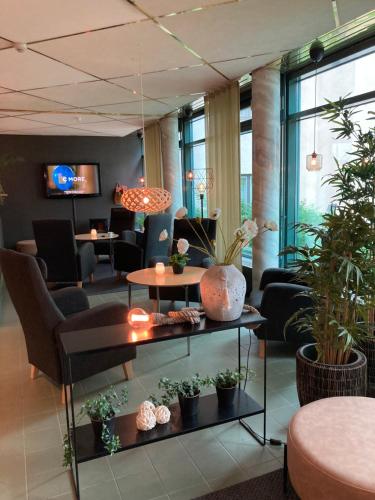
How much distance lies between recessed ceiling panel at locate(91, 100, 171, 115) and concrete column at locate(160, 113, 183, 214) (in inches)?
23.2

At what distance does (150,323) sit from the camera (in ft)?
6.84

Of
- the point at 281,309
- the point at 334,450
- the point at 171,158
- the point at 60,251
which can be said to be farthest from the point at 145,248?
the point at 334,450

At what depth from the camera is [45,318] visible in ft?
8.38

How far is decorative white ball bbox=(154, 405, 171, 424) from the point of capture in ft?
6.84

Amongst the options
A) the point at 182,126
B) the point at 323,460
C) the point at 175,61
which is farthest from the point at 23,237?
the point at 323,460

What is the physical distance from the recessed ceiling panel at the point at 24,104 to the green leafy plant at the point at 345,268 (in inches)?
171

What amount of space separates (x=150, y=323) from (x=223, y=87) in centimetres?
399

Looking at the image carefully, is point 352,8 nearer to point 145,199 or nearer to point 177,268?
point 145,199

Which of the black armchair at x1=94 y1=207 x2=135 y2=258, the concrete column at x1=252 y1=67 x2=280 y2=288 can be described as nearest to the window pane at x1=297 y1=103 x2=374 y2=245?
the concrete column at x1=252 y1=67 x2=280 y2=288

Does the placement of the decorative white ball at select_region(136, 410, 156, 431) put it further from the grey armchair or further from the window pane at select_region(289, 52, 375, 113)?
the window pane at select_region(289, 52, 375, 113)

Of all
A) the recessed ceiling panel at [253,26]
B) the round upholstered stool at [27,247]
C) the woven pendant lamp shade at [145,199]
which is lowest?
the round upholstered stool at [27,247]

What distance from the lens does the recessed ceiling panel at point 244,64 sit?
12.9 feet

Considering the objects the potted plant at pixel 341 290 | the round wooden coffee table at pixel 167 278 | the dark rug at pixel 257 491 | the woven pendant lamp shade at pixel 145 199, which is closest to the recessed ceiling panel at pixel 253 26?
the potted plant at pixel 341 290

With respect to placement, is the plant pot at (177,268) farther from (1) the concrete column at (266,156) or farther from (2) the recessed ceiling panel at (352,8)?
(2) the recessed ceiling panel at (352,8)
